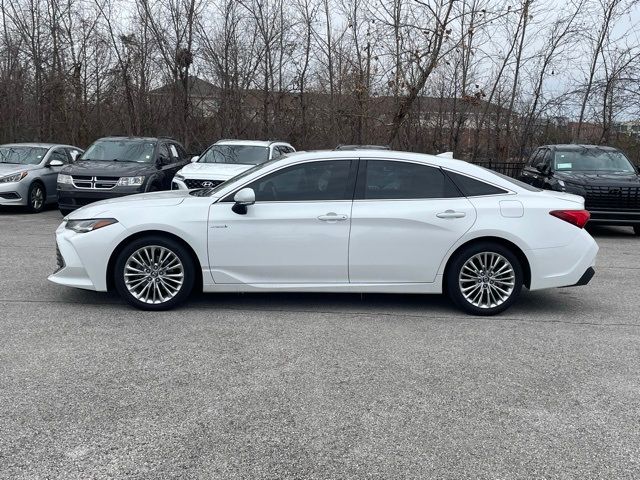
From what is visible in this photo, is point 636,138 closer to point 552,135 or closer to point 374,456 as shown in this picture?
point 552,135

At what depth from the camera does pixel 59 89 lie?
22.4m

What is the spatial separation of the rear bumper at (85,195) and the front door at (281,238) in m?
6.81

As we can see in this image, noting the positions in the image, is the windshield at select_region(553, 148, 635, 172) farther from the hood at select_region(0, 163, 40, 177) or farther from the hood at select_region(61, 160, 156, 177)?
the hood at select_region(0, 163, 40, 177)

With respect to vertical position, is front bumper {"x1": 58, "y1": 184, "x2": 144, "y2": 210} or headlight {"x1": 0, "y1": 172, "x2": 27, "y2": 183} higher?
headlight {"x1": 0, "y1": 172, "x2": 27, "y2": 183}

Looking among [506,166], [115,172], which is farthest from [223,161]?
[506,166]

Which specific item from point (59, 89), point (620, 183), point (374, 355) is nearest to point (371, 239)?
point (374, 355)

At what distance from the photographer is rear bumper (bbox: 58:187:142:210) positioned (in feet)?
39.4

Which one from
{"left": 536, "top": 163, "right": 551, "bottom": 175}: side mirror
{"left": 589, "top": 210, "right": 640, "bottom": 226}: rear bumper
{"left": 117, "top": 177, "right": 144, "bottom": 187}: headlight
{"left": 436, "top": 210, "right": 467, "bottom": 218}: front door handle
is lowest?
{"left": 589, "top": 210, "right": 640, "bottom": 226}: rear bumper

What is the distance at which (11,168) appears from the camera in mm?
13617

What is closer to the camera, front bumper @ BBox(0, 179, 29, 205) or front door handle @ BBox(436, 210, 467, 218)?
Result: front door handle @ BBox(436, 210, 467, 218)

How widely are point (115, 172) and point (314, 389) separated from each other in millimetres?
9313

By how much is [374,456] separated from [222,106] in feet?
68.4

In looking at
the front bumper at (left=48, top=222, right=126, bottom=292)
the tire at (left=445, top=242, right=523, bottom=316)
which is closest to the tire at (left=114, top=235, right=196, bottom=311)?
the front bumper at (left=48, top=222, right=126, bottom=292)

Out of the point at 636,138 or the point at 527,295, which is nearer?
the point at 527,295
